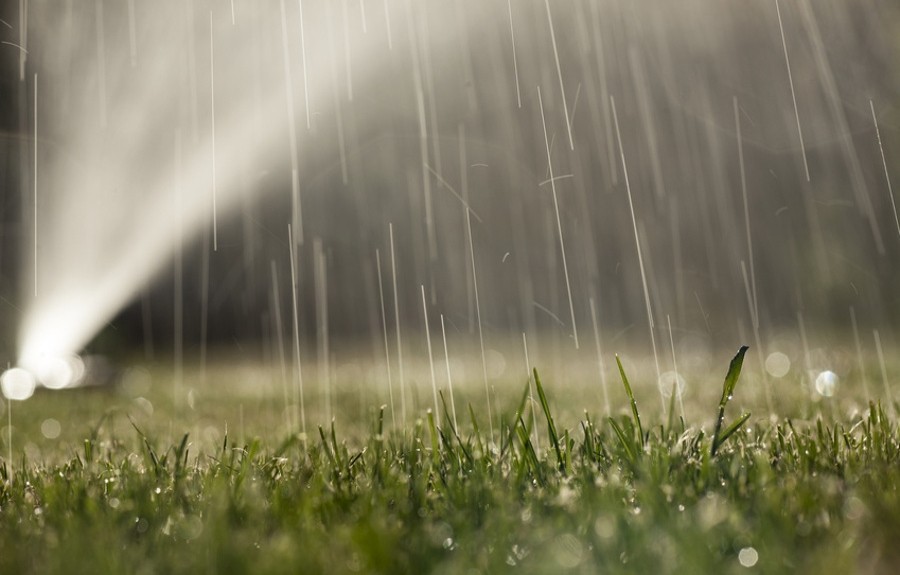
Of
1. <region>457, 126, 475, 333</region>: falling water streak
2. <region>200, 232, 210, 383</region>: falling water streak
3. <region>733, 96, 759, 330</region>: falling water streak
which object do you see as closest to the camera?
<region>733, 96, 759, 330</region>: falling water streak

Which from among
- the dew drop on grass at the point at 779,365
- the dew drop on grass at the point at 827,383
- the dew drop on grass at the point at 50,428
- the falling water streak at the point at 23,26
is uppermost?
the falling water streak at the point at 23,26

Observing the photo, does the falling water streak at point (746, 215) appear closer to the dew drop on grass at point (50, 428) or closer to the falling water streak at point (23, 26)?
the falling water streak at point (23, 26)

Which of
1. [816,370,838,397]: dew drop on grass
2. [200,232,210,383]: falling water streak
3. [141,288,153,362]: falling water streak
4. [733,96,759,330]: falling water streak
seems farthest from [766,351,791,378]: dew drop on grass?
[200,232,210,383]: falling water streak

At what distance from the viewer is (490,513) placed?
129 cm

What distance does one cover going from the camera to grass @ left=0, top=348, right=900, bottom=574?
3.24 feet

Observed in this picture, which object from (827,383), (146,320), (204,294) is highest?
(204,294)

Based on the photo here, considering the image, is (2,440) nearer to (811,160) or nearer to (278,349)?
(278,349)

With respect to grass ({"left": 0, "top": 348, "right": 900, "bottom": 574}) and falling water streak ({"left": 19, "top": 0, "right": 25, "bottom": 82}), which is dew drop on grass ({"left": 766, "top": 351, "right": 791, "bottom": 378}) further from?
falling water streak ({"left": 19, "top": 0, "right": 25, "bottom": 82})

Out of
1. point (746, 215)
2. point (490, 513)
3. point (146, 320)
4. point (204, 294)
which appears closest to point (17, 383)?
point (490, 513)

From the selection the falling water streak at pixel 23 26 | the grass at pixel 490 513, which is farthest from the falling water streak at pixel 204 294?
the grass at pixel 490 513

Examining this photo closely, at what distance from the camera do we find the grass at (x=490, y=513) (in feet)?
3.24

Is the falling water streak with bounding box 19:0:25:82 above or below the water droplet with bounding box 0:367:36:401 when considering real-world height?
above

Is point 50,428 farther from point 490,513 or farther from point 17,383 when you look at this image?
point 17,383

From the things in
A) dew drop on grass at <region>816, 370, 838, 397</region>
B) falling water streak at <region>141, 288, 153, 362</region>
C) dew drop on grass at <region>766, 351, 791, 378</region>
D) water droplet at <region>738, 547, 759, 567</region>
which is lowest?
dew drop on grass at <region>766, 351, 791, 378</region>
